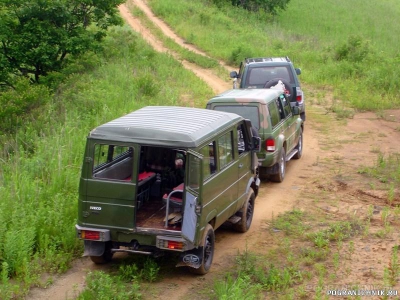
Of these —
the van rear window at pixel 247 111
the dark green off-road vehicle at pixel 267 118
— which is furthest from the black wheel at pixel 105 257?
the van rear window at pixel 247 111

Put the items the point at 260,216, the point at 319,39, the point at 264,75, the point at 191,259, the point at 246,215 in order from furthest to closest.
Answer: the point at 319,39, the point at 264,75, the point at 260,216, the point at 246,215, the point at 191,259

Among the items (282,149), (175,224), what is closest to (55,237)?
(175,224)

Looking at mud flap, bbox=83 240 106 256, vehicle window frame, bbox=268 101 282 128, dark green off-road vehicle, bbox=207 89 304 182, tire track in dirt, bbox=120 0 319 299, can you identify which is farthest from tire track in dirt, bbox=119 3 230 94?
mud flap, bbox=83 240 106 256

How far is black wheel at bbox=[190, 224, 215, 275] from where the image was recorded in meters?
7.22

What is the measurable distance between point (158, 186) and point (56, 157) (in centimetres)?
262

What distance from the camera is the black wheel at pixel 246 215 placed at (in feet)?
28.8

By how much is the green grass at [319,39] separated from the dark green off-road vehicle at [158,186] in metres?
11.1

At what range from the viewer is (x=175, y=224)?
7.13 m

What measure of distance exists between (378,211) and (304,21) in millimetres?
Result: 34405

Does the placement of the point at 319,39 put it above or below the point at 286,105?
below

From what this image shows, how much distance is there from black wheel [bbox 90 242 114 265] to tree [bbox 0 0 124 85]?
37.7ft

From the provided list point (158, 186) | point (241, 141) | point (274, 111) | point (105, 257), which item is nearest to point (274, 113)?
point (274, 111)

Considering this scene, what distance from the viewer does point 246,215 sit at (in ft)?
29.3

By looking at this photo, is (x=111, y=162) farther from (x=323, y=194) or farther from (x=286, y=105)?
(x=286, y=105)
